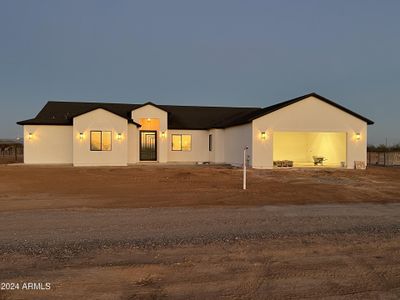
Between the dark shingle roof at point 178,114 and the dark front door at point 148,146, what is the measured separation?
1490mm

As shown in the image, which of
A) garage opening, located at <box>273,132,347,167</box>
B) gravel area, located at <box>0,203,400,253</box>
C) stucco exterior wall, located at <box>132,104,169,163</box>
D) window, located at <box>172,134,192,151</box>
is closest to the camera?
gravel area, located at <box>0,203,400,253</box>

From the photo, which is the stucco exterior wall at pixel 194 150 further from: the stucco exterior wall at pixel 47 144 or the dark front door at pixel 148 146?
the stucco exterior wall at pixel 47 144

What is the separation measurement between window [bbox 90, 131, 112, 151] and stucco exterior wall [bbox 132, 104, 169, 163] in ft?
10.1

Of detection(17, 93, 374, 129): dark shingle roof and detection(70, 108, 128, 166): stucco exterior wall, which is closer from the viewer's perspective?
detection(70, 108, 128, 166): stucco exterior wall

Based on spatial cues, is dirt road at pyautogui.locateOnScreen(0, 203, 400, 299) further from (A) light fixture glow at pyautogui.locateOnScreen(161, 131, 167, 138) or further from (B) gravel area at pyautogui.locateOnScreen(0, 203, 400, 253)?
(A) light fixture glow at pyautogui.locateOnScreen(161, 131, 167, 138)

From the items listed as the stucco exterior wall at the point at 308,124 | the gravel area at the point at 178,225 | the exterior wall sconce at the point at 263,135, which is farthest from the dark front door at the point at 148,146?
the gravel area at the point at 178,225

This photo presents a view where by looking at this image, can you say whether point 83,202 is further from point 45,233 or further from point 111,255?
point 111,255

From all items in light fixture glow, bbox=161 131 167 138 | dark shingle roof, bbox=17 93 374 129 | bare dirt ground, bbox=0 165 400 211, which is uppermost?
dark shingle roof, bbox=17 93 374 129

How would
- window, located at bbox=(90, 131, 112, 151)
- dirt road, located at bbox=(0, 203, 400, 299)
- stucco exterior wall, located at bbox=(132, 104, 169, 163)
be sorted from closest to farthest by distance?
dirt road, located at bbox=(0, 203, 400, 299), window, located at bbox=(90, 131, 112, 151), stucco exterior wall, located at bbox=(132, 104, 169, 163)

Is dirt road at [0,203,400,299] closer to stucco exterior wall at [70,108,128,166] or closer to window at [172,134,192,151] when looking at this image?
stucco exterior wall at [70,108,128,166]

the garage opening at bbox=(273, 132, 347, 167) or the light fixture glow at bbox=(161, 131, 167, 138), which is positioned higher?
the light fixture glow at bbox=(161, 131, 167, 138)

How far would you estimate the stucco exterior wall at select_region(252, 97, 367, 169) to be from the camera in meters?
22.6

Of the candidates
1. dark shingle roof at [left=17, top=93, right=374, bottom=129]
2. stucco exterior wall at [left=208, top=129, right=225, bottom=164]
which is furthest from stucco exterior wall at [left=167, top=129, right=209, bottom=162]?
stucco exterior wall at [left=208, top=129, right=225, bottom=164]

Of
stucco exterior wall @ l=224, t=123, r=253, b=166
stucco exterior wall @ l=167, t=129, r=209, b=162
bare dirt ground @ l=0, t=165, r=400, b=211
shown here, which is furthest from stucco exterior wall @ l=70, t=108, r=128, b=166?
stucco exterior wall @ l=224, t=123, r=253, b=166
